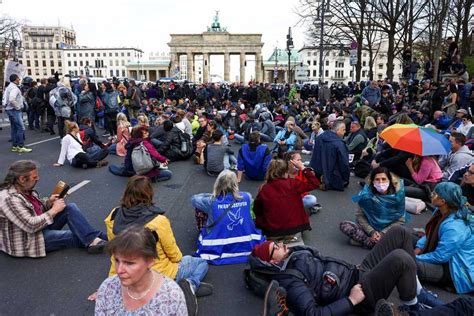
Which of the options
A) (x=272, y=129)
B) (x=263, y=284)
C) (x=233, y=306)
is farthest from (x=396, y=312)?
(x=272, y=129)

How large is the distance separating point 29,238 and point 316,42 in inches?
1122

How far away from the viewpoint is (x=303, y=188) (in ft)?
15.6

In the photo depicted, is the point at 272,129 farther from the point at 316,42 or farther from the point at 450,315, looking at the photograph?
the point at 316,42

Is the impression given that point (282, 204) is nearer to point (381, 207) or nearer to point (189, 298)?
point (381, 207)

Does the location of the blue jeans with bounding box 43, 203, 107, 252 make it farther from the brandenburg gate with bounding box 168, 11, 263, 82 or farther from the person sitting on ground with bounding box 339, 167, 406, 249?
the brandenburg gate with bounding box 168, 11, 263, 82

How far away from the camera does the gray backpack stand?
8.10 meters

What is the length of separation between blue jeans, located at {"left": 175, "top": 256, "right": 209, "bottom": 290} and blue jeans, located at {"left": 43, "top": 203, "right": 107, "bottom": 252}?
1550 mm

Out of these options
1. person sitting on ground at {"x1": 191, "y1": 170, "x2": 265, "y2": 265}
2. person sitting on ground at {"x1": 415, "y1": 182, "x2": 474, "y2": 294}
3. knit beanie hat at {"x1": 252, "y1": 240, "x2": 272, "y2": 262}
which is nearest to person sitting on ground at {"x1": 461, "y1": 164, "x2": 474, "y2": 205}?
person sitting on ground at {"x1": 415, "y1": 182, "x2": 474, "y2": 294}

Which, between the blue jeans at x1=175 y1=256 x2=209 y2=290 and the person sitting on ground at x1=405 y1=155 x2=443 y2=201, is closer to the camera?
the blue jeans at x1=175 y1=256 x2=209 y2=290

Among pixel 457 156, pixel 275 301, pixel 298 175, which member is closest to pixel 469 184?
pixel 457 156

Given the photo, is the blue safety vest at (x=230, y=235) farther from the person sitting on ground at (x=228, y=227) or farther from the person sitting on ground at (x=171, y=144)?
the person sitting on ground at (x=171, y=144)

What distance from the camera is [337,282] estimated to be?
134 inches

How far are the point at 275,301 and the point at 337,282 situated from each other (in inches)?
28.0

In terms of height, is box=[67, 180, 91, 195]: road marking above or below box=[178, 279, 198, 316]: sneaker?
below
